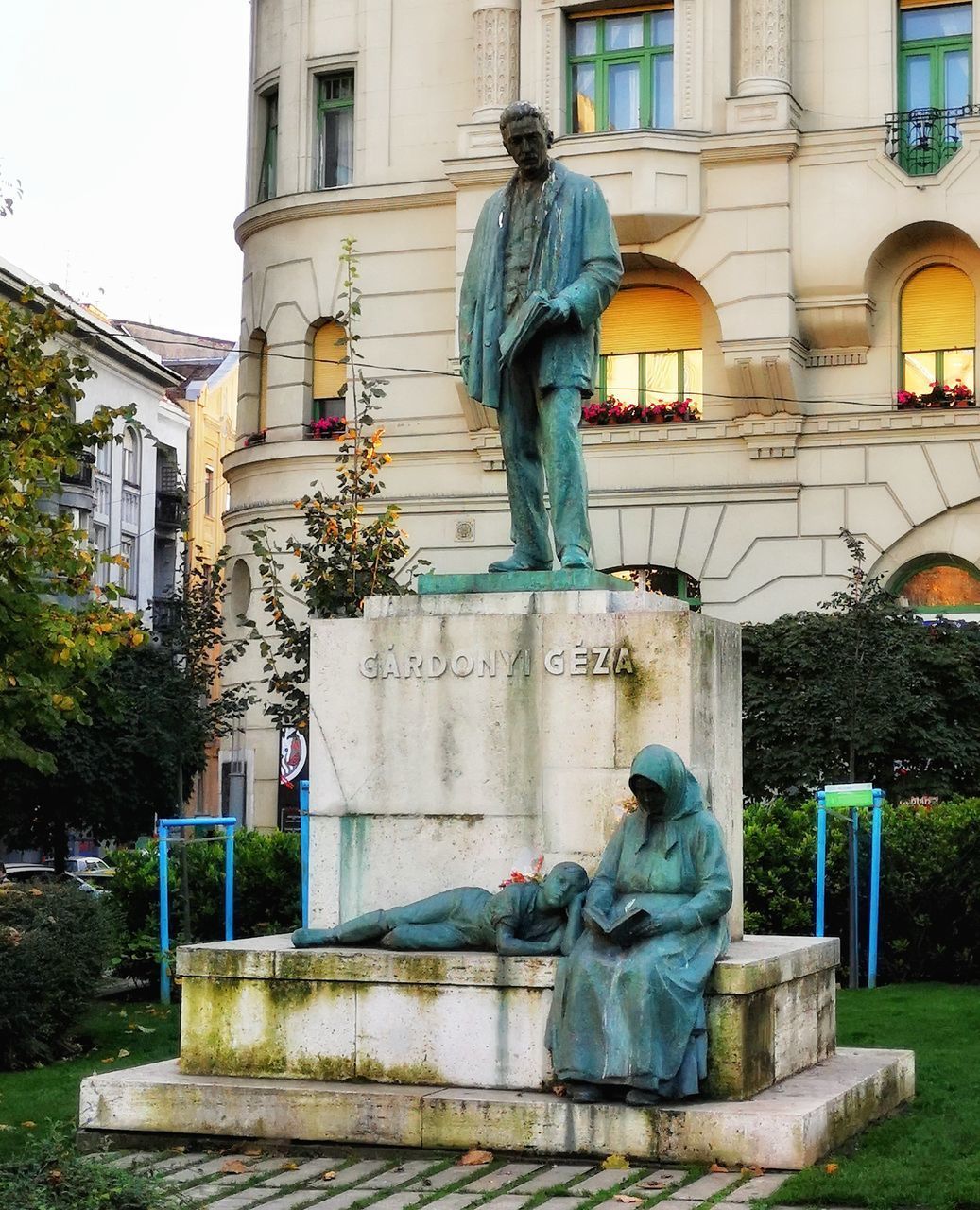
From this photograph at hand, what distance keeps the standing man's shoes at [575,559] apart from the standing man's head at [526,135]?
6.32 ft

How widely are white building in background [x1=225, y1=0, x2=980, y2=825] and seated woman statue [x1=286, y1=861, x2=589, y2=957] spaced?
63.0ft

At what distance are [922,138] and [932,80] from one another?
100 cm

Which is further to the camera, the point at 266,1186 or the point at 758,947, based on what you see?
the point at 758,947

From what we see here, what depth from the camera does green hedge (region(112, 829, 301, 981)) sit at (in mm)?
17938

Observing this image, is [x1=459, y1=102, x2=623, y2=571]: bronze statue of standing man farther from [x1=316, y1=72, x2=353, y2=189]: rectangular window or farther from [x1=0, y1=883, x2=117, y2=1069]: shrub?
[x1=316, y1=72, x2=353, y2=189]: rectangular window

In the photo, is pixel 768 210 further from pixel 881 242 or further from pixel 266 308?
pixel 266 308

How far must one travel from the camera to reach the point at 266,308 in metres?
32.8

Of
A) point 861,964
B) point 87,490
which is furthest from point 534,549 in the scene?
point 87,490

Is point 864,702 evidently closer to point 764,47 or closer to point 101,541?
point 764,47

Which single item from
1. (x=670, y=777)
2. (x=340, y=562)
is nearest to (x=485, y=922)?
(x=670, y=777)

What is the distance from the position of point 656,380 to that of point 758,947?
21.0 metres

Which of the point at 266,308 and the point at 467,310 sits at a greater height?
the point at 266,308

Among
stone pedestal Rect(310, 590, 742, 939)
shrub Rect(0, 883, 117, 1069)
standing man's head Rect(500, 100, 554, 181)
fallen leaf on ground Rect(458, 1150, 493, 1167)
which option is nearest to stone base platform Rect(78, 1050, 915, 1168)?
fallen leaf on ground Rect(458, 1150, 493, 1167)

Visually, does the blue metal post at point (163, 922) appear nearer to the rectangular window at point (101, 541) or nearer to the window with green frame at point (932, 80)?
the window with green frame at point (932, 80)
